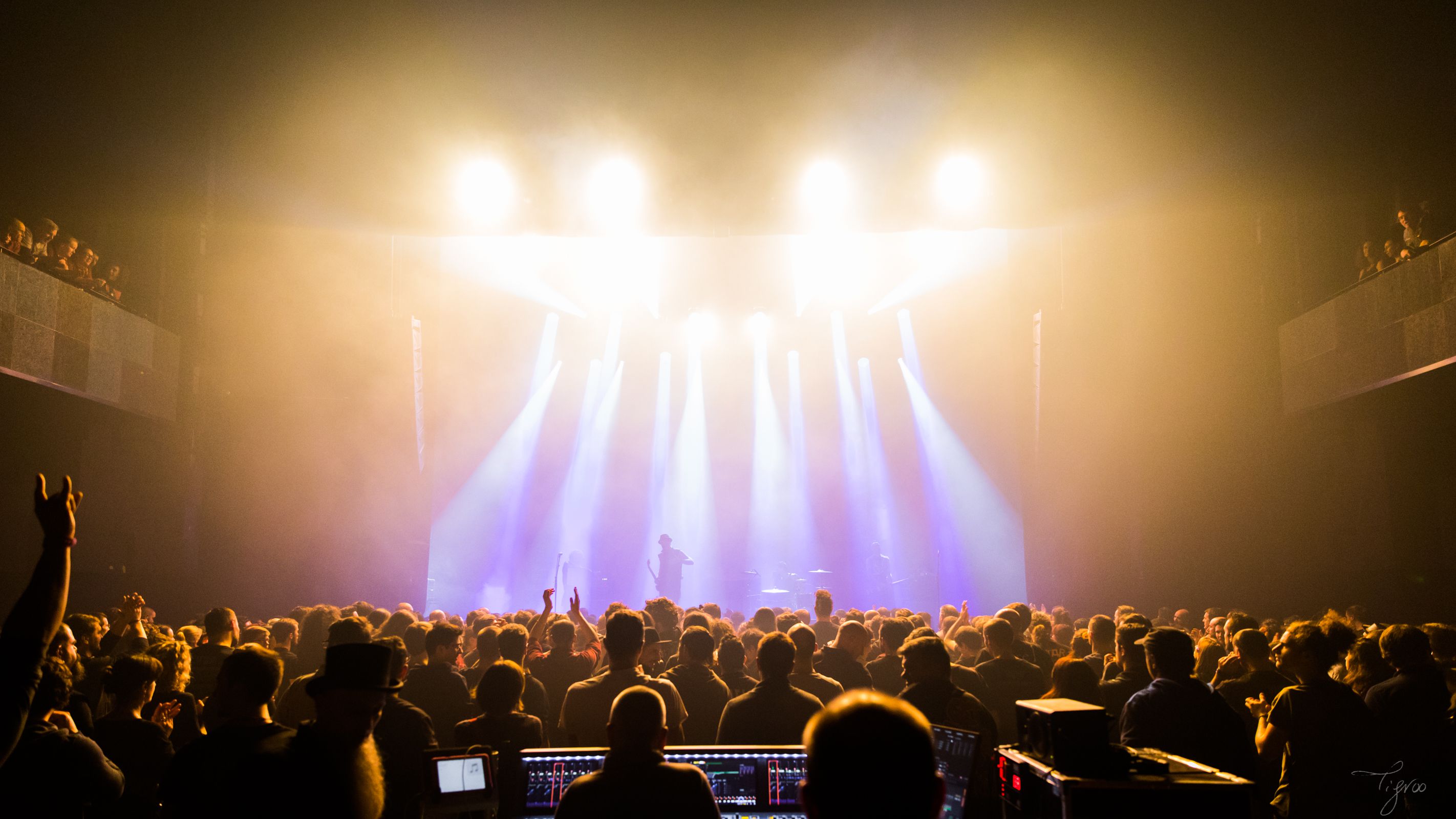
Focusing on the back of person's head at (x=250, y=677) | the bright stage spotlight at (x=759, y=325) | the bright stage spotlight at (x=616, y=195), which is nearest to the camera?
the back of person's head at (x=250, y=677)

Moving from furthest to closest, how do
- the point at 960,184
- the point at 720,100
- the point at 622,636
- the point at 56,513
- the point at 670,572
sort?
the point at 670,572, the point at 960,184, the point at 720,100, the point at 622,636, the point at 56,513

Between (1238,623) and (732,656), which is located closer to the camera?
(732,656)

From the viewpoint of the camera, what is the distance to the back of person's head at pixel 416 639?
568cm

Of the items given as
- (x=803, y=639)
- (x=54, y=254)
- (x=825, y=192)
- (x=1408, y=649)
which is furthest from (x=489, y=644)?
(x=54, y=254)

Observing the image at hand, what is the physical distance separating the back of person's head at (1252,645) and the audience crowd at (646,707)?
11mm

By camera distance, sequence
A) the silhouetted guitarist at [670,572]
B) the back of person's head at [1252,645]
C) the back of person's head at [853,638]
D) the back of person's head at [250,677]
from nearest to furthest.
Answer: the back of person's head at [250,677] < the back of person's head at [1252,645] < the back of person's head at [853,638] < the silhouetted guitarist at [670,572]

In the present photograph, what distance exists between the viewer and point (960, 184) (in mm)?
10711

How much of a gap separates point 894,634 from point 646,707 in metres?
3.07

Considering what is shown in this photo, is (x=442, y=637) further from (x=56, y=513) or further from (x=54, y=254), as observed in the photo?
(x=54, y=254)

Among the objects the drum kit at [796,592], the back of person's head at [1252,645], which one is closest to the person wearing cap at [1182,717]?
the back of person's head at [1252,645]

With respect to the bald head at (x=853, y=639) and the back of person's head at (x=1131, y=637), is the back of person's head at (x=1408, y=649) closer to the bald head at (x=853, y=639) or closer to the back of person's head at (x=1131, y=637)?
the back of person's head at (x=1131, y=637)

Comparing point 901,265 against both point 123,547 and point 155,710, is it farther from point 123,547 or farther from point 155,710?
point 155,710

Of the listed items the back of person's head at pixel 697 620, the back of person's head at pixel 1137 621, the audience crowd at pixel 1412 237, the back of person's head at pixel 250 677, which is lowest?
the back of person's head at pixel 697 620

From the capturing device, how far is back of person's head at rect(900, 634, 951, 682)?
140 inches
